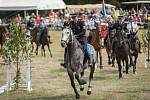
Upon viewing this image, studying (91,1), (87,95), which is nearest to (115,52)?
(87,95)

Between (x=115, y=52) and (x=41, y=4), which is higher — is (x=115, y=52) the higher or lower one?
the lower one

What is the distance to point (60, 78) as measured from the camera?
2075 centimetres

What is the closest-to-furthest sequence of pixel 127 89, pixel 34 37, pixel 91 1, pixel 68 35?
pixel 68 35 < pixel 127 89 < pixel 34 37 < pixel 91 1

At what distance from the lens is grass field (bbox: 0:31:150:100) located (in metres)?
16.0

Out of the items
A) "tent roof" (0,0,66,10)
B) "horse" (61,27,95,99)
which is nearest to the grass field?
"horse" (61,27,95,99)

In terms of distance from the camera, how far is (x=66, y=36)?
14.9 metres

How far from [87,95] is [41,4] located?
7149 millimetres

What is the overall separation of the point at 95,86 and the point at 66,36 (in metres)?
3.92

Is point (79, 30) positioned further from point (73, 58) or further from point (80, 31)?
point (73, 58)

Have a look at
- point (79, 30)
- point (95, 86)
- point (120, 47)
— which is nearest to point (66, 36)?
point (79, 30)

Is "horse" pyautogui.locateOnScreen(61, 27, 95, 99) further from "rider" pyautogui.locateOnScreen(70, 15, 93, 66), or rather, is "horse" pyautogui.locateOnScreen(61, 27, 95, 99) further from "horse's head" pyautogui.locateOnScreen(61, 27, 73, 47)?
"rider" pyautogui.locateOnScreen(70, 15, 93, 66)

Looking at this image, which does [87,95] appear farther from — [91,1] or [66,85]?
[91,1]

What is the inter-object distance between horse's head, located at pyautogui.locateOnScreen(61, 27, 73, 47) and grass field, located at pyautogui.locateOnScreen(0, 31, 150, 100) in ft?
6.19

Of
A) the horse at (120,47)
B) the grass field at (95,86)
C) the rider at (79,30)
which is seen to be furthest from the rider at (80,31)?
the horse at (120,47)
